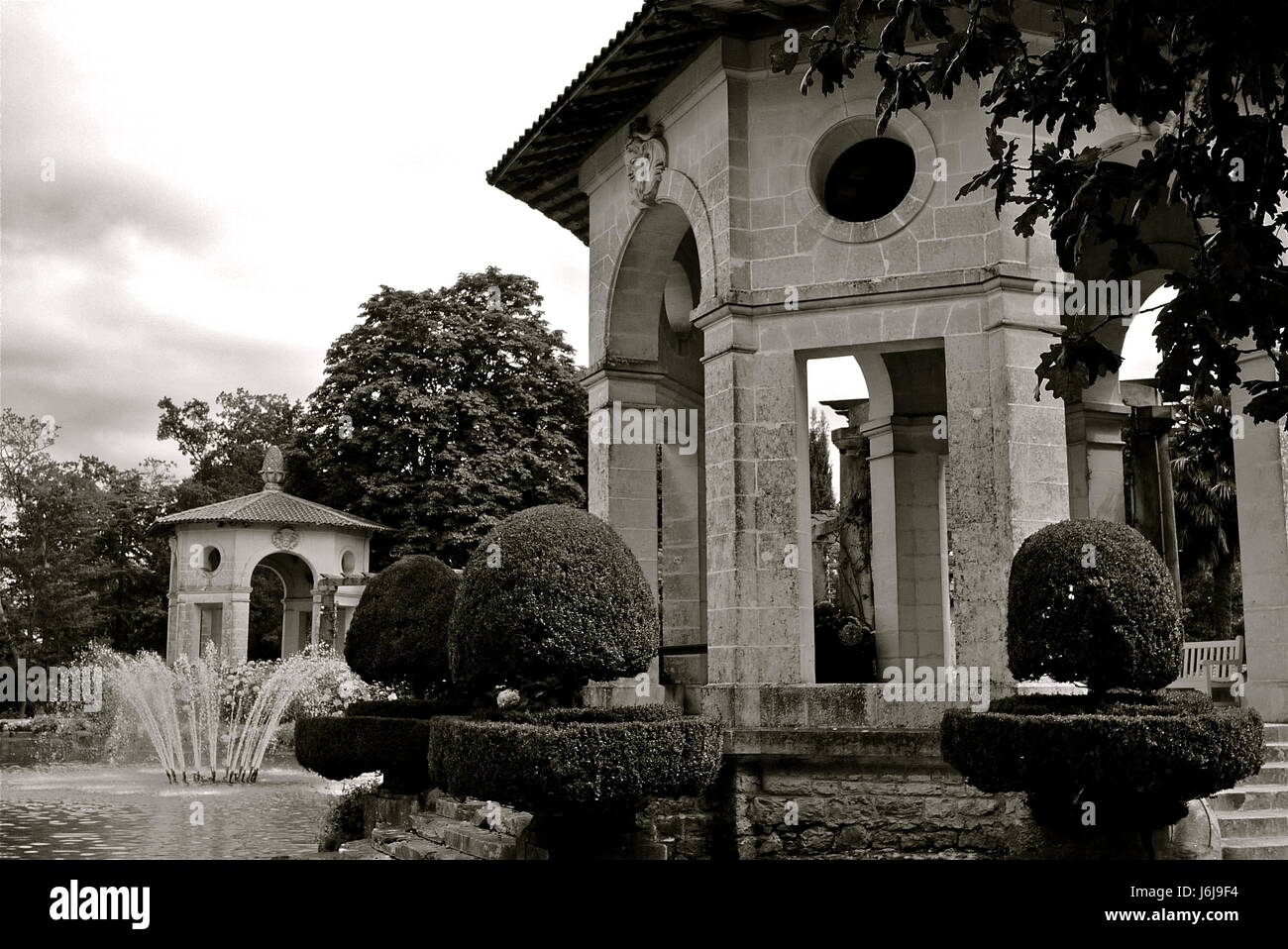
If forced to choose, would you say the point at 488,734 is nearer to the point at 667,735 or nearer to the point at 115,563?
the point at 667,735

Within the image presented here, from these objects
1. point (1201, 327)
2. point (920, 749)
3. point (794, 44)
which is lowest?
point (920, 749)

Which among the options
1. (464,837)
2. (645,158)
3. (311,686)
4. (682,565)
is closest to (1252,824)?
(464,837)

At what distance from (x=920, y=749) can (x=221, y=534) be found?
26.4 m

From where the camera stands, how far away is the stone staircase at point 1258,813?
839cm

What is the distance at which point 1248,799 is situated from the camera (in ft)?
29.7

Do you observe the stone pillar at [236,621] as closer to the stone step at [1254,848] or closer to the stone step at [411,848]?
the stone step at [411,848]

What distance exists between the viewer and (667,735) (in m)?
8.19

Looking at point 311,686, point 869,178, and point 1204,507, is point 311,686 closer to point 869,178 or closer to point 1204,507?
point 869,178

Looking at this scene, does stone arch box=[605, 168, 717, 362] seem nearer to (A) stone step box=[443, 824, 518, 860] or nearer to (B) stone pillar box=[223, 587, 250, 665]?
(A) stone step box=[443, 824, 518, 860]

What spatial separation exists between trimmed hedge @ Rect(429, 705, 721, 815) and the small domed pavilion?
76.9 feet

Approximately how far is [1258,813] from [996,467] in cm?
349

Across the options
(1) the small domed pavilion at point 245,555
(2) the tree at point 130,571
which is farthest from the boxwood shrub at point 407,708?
(2) the tree at point 130,571

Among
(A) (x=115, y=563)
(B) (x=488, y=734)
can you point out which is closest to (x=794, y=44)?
(B) (x=488, y=734)

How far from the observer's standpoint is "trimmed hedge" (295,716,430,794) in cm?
1165
